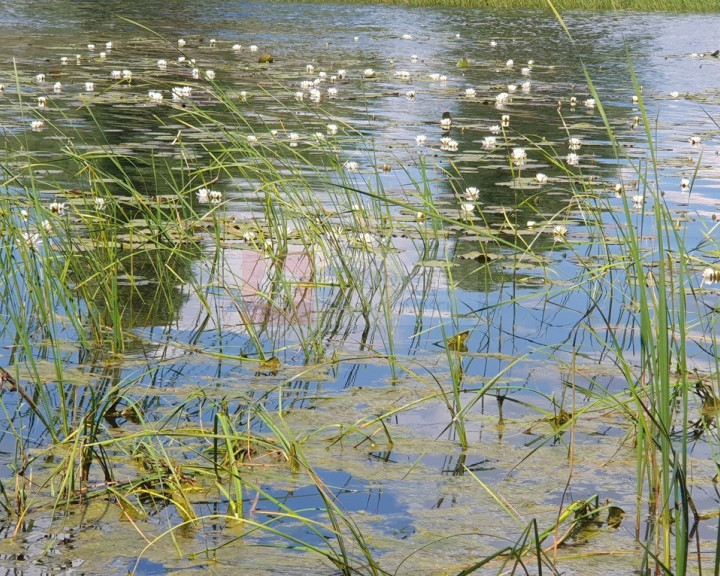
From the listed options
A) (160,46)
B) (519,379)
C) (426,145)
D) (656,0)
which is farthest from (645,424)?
(656,0)

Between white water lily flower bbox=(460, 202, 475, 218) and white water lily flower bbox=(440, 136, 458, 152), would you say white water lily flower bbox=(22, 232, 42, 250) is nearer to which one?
white water lily flower bbox=(460, 202, 475, 218)

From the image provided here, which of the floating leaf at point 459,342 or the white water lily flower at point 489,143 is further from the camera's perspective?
the white water lily flower at point 489,143

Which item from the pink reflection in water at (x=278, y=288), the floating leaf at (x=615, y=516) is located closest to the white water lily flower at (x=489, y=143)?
the pink reflection in water at (x=278, y=288)

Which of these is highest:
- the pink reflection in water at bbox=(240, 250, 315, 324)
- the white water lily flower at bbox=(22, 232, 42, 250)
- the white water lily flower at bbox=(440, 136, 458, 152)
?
the white water lily flower at bbox=(22, 232, 42, 250)

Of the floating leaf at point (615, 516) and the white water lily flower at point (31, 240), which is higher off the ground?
the white water lily flower at point (31, 240)

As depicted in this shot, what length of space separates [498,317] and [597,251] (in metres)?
1.06

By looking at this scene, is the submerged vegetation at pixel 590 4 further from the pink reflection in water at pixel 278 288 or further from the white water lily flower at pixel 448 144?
the pink reflection in water at pixel 278 288

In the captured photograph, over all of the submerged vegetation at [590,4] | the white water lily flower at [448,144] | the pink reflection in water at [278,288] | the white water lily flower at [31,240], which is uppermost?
the submerged vegetation at [590,4]

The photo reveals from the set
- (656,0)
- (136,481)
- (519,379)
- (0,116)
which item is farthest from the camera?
(656,0)

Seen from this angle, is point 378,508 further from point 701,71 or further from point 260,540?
point 701,71

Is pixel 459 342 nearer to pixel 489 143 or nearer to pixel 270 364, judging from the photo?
pixel 270 364

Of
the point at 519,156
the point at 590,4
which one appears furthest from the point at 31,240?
the point at 590,4

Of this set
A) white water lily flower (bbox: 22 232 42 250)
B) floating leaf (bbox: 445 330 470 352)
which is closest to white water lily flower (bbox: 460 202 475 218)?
floating leaf (bbox: 445 330 470 352)

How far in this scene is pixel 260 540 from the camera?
2109 mm
